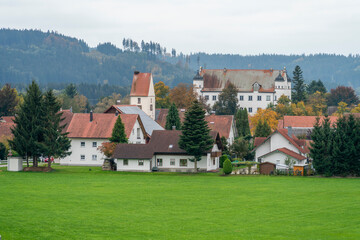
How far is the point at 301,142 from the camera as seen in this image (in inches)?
3280

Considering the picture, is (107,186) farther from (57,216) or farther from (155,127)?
(155,127)

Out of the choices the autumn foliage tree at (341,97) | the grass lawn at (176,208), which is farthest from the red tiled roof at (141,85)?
the autumn foliage tree at (341,97)

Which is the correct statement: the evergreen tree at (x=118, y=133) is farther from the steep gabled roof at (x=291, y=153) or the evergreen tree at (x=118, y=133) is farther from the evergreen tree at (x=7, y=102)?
the evergreen tree at (x=7, y=102)

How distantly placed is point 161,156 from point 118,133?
Answer: 20.2ft

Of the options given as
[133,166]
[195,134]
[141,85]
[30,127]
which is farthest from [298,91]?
[30,127]

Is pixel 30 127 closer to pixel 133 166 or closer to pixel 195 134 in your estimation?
pixel 133 166

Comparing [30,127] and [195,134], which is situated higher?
[30,127]

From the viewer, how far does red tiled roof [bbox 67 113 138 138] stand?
79438mm

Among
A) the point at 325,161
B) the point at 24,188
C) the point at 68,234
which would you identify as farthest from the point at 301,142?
the point at 68,234

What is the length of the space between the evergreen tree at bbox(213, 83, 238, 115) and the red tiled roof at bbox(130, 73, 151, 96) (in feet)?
130

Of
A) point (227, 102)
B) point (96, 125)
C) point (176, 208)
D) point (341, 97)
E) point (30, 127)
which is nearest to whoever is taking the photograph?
point (176, 208)

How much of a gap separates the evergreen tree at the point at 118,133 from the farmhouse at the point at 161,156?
346 cm

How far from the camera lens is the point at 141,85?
115688 mm

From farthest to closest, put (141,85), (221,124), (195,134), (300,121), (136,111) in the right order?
(300,121), (141,85), (221,124), (136,111), (195,134)
